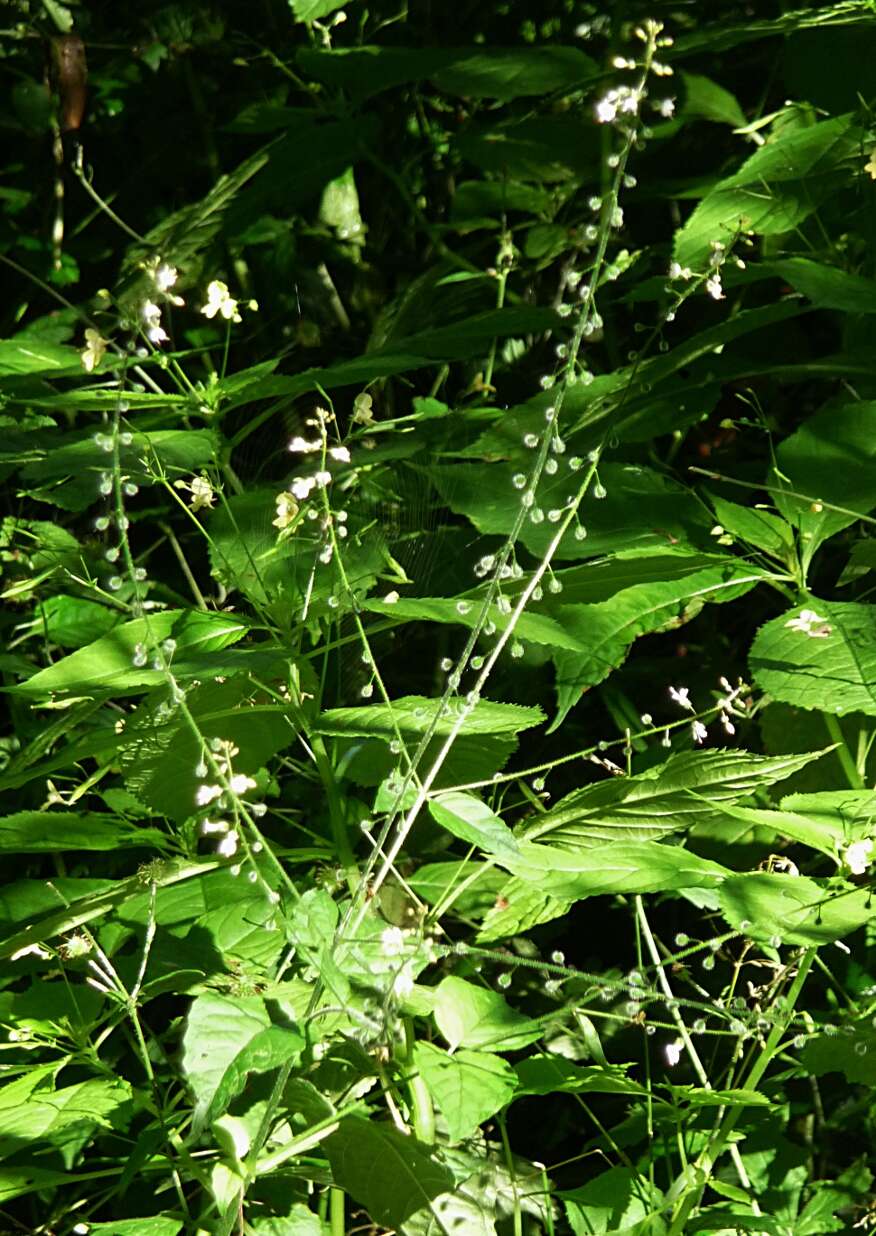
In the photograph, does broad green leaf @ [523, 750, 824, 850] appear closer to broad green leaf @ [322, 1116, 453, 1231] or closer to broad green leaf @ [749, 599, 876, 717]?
broad green leaf @ [749, 599, 876, 717]

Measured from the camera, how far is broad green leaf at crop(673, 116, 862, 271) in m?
1.30

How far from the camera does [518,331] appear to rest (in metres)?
1.31

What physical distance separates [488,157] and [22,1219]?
1.33m

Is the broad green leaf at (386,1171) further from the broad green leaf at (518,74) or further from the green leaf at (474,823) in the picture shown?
the broad green leaf at (518,74)

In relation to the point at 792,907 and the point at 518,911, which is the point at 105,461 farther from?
the point at 792,907

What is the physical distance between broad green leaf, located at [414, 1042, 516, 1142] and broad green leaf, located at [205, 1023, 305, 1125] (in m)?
0.13

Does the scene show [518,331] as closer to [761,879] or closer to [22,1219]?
[761,879]

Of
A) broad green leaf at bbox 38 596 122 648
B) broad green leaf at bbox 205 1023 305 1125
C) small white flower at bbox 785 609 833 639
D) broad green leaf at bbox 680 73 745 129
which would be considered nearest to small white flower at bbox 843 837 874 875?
small white flower at bbox 785 609 833 639

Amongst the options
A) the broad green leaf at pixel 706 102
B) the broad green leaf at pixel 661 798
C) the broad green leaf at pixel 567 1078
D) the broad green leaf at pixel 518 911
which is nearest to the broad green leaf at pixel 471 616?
the broad green leaf at pixel 661 798

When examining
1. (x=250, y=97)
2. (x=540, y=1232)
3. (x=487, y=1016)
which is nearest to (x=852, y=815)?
(x=487, y=1016)

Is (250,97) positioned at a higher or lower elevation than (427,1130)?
higher

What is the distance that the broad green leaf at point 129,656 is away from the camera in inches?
38.5

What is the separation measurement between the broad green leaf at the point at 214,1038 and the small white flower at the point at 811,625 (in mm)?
502

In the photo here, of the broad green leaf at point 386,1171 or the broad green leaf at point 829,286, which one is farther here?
the broad green leaf at point 829,286
